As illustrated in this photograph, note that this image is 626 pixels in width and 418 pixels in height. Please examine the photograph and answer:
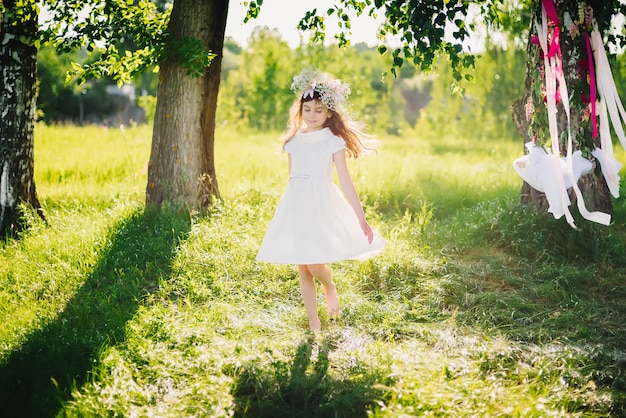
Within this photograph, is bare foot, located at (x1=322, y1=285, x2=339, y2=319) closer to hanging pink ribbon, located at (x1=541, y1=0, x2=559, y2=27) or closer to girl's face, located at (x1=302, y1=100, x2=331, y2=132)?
girl's face, located at (x1=302, y1=100, x2=331, y2=132)

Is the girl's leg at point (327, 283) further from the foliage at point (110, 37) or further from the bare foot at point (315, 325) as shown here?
the foliage at point (110, 37)

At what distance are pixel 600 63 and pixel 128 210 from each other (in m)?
4.90

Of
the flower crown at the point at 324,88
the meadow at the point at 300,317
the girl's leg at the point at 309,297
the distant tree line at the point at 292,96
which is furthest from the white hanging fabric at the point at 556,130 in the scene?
the distant tree line at the point at 292,96

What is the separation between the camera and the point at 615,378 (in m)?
3.64

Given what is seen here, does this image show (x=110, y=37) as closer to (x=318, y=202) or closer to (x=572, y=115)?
(x=318, y=202)

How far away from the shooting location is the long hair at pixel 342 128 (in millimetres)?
4363

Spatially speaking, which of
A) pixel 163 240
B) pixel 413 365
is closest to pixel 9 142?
pixel 163 240

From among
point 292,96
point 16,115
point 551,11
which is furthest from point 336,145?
point 292,96

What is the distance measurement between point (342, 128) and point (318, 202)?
0.61 meters

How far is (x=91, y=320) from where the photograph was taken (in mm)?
4418

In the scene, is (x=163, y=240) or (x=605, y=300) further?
(x=163, y=240)

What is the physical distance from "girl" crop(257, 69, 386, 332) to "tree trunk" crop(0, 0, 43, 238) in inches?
140

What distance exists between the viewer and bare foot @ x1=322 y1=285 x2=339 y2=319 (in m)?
4.50

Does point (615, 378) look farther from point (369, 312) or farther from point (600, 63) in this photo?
point (600, 63)
